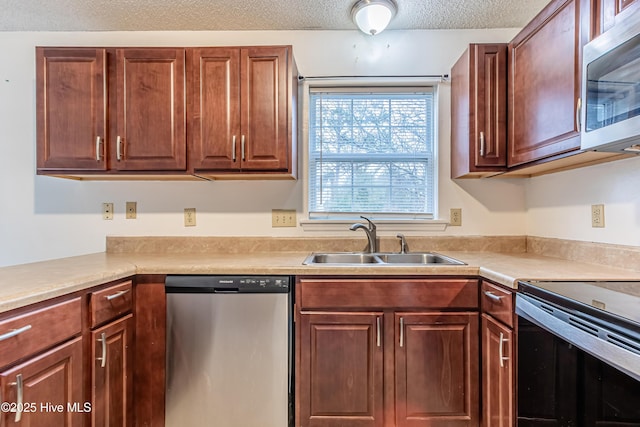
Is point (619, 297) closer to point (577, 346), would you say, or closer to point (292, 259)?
point (577, 346)

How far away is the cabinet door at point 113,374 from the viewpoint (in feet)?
4.32

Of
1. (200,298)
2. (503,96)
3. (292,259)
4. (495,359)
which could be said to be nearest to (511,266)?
(495,359)

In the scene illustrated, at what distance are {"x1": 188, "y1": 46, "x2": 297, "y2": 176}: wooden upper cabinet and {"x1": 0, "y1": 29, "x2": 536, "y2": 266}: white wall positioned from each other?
38 centimetres

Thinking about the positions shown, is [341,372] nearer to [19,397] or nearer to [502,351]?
[502,351]

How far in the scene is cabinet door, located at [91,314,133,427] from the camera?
1317mm

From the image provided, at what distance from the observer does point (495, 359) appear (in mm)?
1379

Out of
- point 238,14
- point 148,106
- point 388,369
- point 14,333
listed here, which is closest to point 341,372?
point 388,369

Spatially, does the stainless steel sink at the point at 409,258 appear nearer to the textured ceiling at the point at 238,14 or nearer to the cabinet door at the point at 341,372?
the cabinet door at the point at 341,372

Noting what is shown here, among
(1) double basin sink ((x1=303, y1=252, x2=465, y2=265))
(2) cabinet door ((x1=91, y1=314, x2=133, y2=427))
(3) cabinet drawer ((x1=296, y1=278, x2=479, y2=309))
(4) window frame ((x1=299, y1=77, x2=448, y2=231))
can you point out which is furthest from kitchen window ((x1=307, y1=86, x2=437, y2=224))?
(2) cabinet door ((x1=91, y1=314, x2=133, y2=427))

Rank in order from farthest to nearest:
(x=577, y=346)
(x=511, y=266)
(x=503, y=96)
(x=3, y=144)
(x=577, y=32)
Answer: (x=3, y=144)
(x=503, y=96)
(x=511, y=266)
(x=577, y=32)
(x=577, y=346)

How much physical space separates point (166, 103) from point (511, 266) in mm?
2001

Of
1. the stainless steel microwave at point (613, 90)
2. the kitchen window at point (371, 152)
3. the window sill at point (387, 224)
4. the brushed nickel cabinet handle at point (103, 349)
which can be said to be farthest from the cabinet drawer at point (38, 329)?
the stainless steel microwave at point (613, 90)

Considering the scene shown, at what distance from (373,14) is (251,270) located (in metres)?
1.63

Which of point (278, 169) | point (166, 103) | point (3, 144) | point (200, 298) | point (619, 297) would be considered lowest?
point (200, 298)
